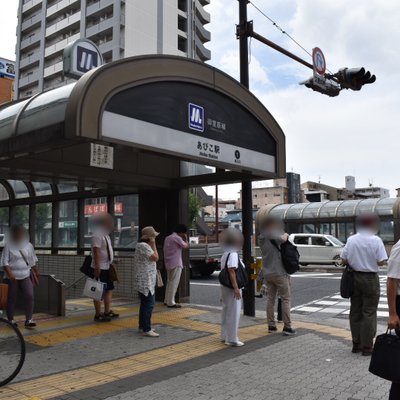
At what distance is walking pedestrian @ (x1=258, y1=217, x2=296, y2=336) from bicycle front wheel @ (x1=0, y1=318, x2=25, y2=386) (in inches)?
147

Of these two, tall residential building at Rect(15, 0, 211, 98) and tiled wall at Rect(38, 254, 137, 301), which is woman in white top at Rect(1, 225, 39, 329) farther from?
tall residential building at Rect(15, 0, 211, 98)

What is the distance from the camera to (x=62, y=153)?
306 inches

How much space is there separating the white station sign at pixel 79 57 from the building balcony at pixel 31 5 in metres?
63.0

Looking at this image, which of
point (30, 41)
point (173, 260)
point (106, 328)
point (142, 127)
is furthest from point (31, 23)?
point (142, 127)

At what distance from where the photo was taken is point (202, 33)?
67.4m

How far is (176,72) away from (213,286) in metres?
9.85

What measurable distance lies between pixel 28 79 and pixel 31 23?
7876mm

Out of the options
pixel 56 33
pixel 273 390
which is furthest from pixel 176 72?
pixel 56 33

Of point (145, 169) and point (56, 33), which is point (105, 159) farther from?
point (56, 33)

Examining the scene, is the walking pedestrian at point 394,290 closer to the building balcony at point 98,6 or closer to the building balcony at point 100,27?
the building balcony at point 100,27

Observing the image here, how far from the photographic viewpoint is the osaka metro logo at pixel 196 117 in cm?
682

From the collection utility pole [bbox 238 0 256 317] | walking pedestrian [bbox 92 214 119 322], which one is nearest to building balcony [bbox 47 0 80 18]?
utility pole [bbox 238 0 256 317]

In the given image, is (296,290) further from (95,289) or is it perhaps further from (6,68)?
(6,68)

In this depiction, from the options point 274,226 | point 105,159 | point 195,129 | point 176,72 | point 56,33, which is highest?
point 56,33
